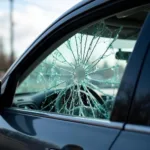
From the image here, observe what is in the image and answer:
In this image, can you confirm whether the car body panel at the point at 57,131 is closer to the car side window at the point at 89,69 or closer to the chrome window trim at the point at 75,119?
the chrome window trim at the point at 75,119

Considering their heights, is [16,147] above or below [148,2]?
below

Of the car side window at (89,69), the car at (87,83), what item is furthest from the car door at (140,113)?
the car side window at (89,69)

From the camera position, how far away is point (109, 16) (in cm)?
196

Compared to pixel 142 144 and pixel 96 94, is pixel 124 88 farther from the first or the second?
pixel 96 94

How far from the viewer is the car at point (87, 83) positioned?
168 centimetres

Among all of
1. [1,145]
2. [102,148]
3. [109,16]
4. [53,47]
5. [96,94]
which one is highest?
[109,16]

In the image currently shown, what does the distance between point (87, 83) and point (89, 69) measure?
0.25 feet

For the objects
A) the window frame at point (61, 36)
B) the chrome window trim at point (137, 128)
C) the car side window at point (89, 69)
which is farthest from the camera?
the car side window at point (89, 69)

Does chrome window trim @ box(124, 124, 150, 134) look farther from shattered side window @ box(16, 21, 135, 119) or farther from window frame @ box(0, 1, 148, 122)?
shattered side window @ box(16, 21, 135, 119)

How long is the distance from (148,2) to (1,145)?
1140 millimetres

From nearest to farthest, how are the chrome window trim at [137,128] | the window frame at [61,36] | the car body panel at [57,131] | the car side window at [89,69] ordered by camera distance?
the chrome window trim at [137,128] < the car body panel at [57,131] < the window frame at [61,36] < the car side window at [89,69]

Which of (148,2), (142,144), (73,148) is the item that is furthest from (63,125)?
(148,2)

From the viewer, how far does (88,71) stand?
2.27 m

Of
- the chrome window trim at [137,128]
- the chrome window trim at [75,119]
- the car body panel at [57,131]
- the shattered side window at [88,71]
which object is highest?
the shattered side window at [88,71]
